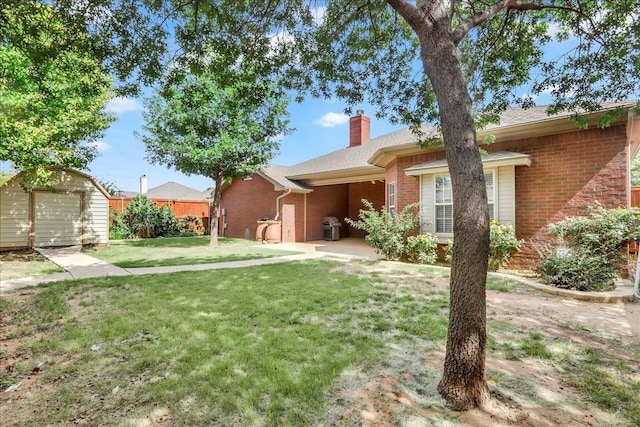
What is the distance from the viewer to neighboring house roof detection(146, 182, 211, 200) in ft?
98.8

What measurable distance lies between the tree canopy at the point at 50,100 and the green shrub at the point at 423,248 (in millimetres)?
7800

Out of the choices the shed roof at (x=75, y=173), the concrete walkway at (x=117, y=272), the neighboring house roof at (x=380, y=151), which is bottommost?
the concrete walkway at (x=117, y=272)

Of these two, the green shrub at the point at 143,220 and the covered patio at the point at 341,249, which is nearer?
the covered patio at the point at 341,249

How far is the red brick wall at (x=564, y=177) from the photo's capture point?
674 cm

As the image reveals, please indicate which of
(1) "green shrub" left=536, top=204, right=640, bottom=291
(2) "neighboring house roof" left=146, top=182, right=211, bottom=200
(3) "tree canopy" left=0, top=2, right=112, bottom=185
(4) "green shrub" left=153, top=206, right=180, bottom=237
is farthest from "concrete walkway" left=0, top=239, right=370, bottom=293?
(2) "neighboring house roof" left=146, top=182, right=211, bottom=200

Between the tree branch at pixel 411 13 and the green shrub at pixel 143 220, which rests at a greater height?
the tree branch at pixel 411 13

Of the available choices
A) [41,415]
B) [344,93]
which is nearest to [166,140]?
[344,93]

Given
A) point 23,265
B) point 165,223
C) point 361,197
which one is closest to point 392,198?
point 361,197

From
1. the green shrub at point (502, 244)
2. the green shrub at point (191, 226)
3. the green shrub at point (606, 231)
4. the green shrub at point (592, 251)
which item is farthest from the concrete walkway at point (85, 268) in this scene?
the green shrub at point (191, 226)

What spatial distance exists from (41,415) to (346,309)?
337cm

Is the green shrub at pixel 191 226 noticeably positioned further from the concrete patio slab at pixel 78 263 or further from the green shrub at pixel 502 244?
the green shrub at pixel 502 244

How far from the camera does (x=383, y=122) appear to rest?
6.62 metres

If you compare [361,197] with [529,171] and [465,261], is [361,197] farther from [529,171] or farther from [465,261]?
[465,261]

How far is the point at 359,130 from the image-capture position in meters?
17.7
